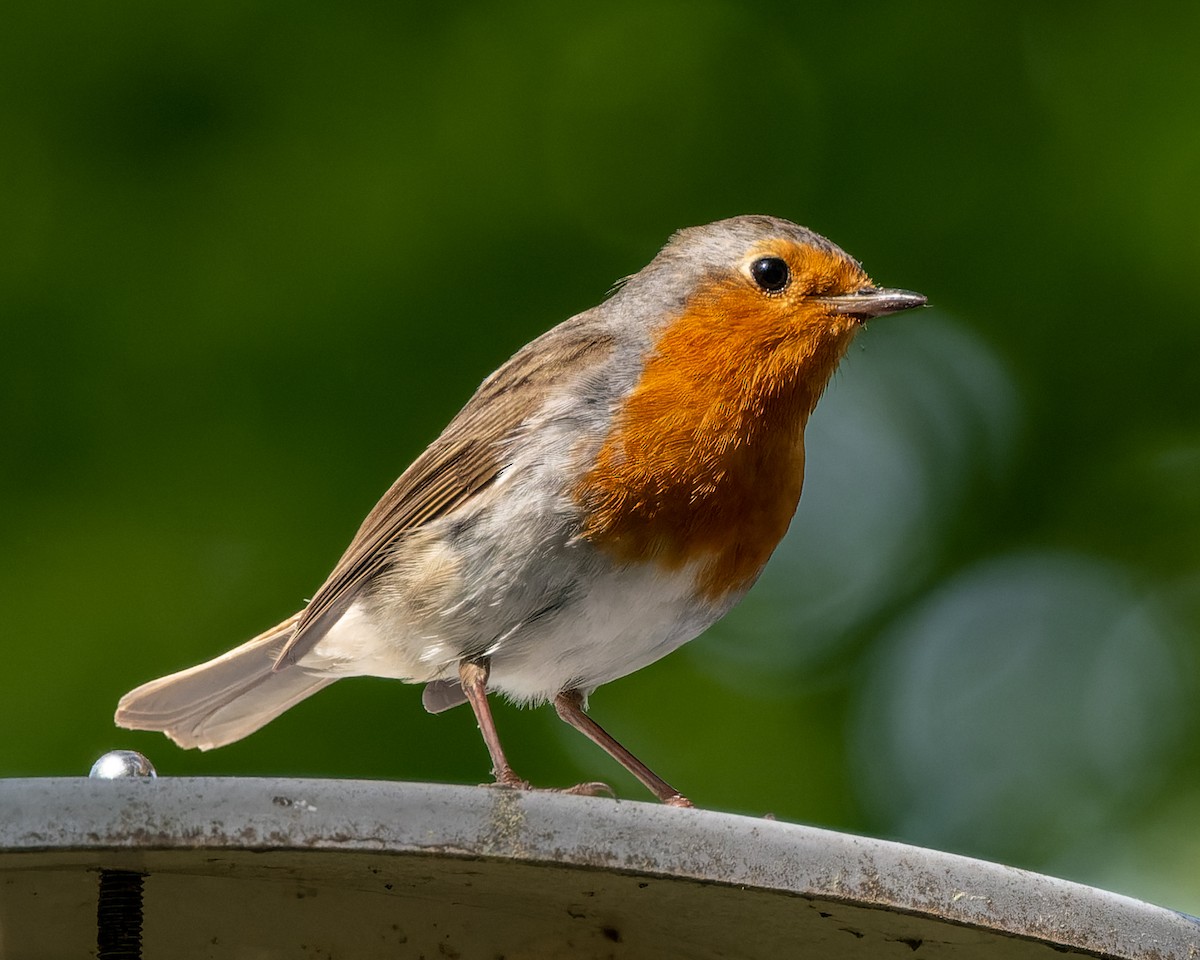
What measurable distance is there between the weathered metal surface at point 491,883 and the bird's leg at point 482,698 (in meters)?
1.23

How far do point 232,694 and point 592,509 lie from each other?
116 centimetres

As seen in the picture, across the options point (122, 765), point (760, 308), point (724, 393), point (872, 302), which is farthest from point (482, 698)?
point (122, 765)

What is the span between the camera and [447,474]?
3.71 meters

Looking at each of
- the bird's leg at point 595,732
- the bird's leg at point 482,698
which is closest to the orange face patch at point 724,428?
the bird's leg at point 482,698

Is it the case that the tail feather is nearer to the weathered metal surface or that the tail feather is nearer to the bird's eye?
the bird's eye

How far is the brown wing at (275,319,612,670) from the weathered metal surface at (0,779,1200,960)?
59.0 inches

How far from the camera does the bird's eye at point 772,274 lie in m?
3.83

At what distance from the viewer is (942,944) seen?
2217 mm

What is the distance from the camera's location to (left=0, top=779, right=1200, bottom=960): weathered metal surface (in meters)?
1.84

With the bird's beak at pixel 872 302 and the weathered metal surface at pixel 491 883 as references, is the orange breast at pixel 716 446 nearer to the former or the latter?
the bird's beak at pixel 872 302

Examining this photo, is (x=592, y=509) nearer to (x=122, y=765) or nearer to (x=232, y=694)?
(x=232, y=694)

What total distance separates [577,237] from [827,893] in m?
2.57

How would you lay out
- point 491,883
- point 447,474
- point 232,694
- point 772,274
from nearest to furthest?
1. point 491,883
2. point 447,474
3. point 772,274
4. point 232,694

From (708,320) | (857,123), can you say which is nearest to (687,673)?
(708,320)
